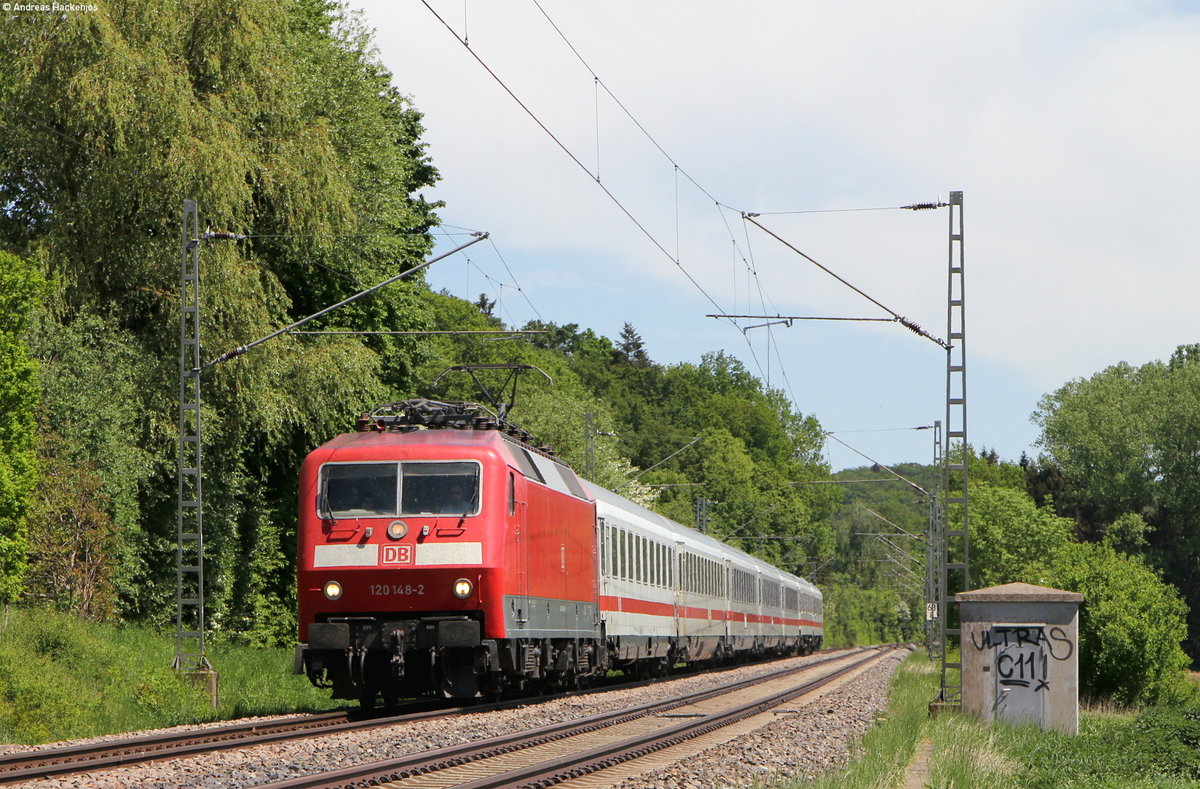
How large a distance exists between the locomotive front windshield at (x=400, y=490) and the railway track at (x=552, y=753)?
3140mm

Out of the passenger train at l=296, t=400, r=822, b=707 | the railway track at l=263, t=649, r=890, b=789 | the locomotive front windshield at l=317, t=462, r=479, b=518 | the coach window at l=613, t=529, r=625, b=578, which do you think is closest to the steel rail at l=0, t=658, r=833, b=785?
the passenger train at l=296, t=400, r=822, b=707

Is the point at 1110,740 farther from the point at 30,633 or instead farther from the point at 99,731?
the point at 30,633

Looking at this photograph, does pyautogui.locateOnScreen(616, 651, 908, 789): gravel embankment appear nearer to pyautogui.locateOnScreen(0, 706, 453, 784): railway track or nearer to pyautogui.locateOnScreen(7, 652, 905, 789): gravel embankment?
pyautogui.locateOnScreen(7, 652, 905, 789): gravel embankment

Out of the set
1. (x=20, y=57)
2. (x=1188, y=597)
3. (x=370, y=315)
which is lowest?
(x=1188, y=597)

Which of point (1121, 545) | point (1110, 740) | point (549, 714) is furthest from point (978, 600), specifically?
point (1121, 545)

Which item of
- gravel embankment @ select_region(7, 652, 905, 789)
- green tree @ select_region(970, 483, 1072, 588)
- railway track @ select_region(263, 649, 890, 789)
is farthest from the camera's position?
green tree @ select_region(970, 483, 1072, 588)

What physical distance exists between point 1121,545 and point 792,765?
7344cm

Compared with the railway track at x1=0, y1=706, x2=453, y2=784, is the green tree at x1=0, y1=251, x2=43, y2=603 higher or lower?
higher

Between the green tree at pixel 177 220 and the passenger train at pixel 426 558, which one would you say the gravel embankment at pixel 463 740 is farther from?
the green tree at pixel 177 220

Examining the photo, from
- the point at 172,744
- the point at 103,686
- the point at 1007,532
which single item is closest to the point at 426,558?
the point at 172,744

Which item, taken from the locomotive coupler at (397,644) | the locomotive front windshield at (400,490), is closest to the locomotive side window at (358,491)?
the locomotive front windshield at (400,490)

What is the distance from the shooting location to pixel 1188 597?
265 ft

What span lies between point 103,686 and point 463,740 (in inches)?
289

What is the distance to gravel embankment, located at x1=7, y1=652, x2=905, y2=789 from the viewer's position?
11.6 m
